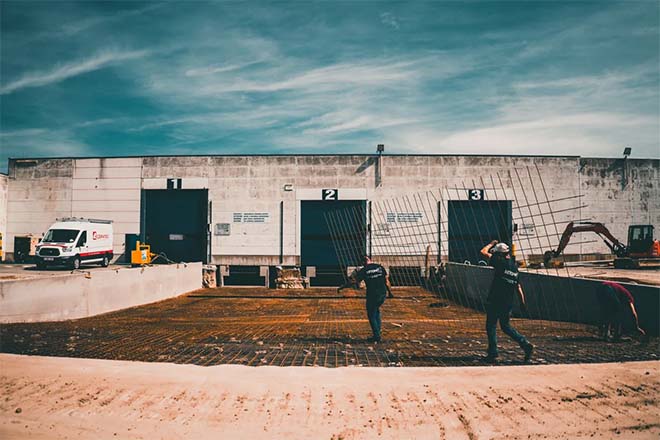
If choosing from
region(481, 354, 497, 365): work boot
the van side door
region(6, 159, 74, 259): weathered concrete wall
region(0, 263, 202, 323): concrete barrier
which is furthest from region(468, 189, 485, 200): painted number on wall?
region(6, 159, 74, 259): weathered concrete wall

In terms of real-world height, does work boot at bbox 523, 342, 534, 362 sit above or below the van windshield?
below

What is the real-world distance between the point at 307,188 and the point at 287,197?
1479mm

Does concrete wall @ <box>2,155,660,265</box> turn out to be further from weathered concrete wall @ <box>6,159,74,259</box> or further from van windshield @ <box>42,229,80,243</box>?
van windshield @ <box>42,229,80,243</box>

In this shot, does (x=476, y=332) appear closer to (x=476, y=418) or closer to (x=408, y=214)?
(x=476, y=418)

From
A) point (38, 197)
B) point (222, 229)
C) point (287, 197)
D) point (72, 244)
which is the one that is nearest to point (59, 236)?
point (72, 244)

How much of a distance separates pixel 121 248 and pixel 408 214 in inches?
777

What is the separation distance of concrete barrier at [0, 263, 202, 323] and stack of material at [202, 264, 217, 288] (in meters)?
6.99

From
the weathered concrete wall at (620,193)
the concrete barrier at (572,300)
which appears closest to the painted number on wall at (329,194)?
the concrete barrier at (572,300)

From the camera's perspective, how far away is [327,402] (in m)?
5.18

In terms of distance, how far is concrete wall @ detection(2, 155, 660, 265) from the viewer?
2958 cm

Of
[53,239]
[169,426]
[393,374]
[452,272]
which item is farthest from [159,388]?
[53,239]

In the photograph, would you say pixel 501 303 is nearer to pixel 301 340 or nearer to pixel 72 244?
pixel 301 340

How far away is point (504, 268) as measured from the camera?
7.26 metres

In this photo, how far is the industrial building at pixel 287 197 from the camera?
29547 millimetres
